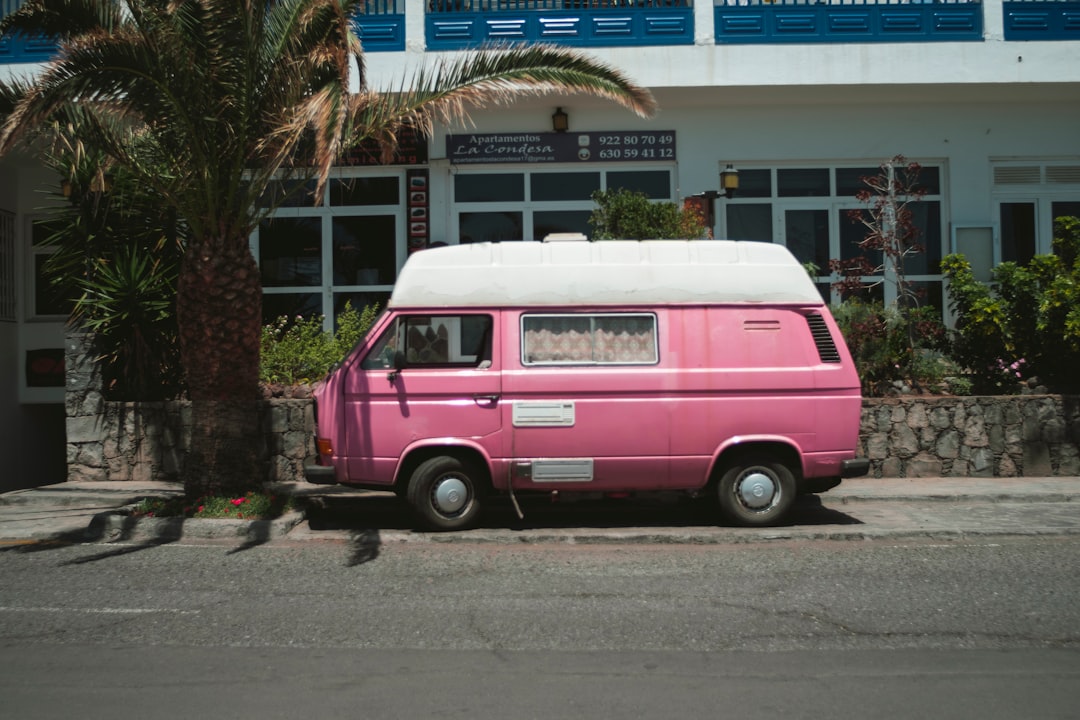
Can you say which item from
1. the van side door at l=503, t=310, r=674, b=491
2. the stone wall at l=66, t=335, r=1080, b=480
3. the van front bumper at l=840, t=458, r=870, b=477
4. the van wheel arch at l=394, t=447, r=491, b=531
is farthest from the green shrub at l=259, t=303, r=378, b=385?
the van front bumper at l=840, t=458, r=870, b=477

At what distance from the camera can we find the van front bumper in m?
8.52

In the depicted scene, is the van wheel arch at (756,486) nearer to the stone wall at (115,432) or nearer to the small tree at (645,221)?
the small tree at (645,221)

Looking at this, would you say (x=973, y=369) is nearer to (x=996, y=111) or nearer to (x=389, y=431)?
(x=996, y=111)

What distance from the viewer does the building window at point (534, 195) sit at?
15.6 meters

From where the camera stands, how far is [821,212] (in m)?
15.7

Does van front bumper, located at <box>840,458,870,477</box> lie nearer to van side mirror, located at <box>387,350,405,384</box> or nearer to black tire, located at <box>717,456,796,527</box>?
black tire, located at <box>717,456,796,527</box>

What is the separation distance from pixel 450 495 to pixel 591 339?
6.23ft

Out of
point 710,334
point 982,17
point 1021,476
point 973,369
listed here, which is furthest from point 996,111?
point 710,334

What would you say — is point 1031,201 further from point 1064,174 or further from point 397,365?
point 397,365

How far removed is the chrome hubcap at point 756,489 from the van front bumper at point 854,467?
0.62 m

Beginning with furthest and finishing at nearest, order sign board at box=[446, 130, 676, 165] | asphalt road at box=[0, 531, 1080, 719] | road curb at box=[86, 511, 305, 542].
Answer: sign board at box=[446, 130, 676, 165], road curb at box=[86, 511, 305, 542], asphalt road at box=[0, 531, 1080, 719]

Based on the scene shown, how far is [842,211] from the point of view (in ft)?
51.4

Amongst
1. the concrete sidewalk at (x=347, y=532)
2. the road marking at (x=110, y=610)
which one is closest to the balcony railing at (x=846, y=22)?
the concrete sidewalk at (x=347, y=532)

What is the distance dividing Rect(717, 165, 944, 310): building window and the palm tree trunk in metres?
8.85
